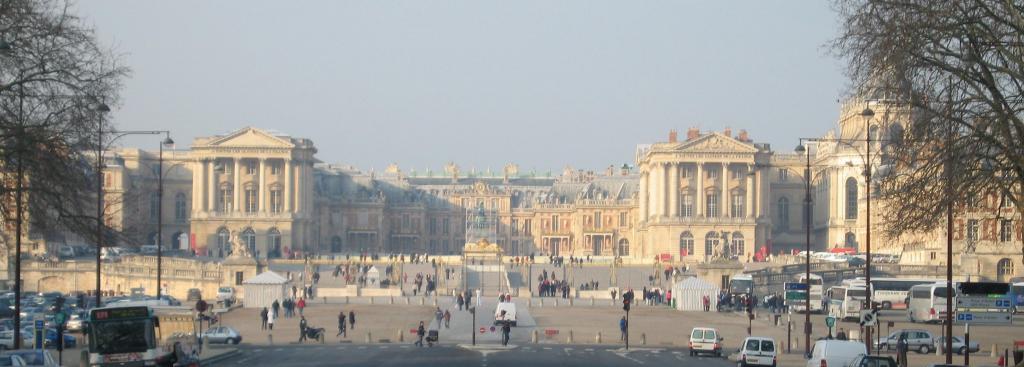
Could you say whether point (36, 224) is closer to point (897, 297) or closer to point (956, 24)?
point (956, 24)

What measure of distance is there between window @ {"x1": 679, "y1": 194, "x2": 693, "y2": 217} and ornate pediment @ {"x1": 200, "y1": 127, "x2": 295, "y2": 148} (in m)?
37.8

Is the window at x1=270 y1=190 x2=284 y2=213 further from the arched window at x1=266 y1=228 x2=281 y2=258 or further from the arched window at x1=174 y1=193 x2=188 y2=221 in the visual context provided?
the arched window at x1=174 y1=193 x2=188 y2=221

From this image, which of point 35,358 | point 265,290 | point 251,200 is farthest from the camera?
point 251,200

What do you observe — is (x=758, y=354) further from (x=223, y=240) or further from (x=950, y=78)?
(x=223, y=240)

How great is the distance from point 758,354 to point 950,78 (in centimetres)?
1748

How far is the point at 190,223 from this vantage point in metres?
178

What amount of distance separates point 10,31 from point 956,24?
23.7 m

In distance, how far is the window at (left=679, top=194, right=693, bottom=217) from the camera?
172 m

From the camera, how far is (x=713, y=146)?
17262cm

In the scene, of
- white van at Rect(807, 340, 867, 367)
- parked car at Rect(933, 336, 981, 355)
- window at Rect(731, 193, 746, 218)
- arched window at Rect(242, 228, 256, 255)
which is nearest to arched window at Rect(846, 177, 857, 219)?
window at Rect(731, 193, 746, 218)

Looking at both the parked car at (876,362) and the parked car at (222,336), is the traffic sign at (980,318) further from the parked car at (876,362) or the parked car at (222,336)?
the parked car at (222,336)

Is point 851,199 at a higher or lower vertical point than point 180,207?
higher

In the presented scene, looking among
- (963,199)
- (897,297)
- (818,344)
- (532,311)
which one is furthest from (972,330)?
(963,199)

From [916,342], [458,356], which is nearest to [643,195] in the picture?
[916,342]
